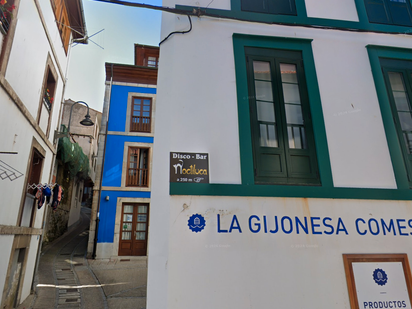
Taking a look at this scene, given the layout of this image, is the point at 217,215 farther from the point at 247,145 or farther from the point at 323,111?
the point at 323,111

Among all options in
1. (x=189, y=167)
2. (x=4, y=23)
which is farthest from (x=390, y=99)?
(x=4, y=23)

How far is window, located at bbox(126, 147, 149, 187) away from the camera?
14227 mm

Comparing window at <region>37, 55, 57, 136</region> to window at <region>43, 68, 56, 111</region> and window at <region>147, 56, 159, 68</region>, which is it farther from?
window at <region>147, 56, 159, 68</region>

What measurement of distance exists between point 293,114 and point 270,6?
2014 millimetres

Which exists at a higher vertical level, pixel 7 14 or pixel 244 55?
pixel 7 14

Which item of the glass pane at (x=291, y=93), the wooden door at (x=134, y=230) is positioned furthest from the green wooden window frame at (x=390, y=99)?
the wooden door at (x=134, y=230)

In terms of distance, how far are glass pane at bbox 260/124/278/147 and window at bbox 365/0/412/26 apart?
2.97m

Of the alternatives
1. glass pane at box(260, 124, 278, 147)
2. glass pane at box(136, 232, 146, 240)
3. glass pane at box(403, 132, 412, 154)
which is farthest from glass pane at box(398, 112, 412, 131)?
glass pane at box(136, 232, 146, 240)

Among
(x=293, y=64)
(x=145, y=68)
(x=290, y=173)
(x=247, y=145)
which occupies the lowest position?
(x=290, y=173)

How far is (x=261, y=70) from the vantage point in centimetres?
457

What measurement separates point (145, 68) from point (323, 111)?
41.2 feet

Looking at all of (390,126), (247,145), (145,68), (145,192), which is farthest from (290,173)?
(145,68)

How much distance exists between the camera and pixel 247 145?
3996mm

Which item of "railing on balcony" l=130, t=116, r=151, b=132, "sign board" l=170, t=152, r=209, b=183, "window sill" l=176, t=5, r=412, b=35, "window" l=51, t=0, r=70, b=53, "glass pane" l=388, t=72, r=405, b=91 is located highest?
"window" l=51, t=0, r=70, b=53
